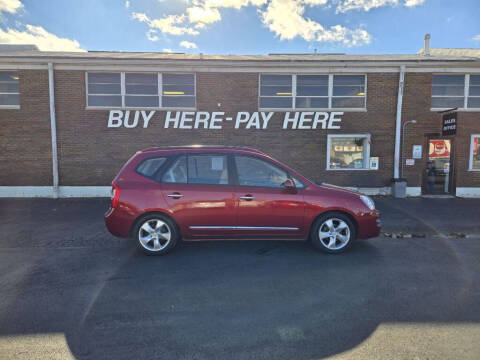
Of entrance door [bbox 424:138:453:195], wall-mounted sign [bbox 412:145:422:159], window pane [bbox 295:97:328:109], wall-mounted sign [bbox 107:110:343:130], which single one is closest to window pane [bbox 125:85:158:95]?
wall-mounted sign [bbox 107:110:343:130]

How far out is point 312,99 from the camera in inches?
427

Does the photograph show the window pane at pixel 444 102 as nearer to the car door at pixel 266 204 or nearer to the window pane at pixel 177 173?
the car door at pixel 266 204

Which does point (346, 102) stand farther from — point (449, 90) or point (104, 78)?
point (104, 78)

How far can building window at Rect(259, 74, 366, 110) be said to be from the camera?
10773mm

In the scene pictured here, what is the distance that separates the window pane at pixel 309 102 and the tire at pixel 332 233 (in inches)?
276

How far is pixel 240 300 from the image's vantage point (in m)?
3.31

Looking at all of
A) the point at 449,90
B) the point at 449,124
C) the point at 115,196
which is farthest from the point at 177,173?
the point at 449,90

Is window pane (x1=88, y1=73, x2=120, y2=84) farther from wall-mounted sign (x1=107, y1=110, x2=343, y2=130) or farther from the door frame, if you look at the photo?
the door frame

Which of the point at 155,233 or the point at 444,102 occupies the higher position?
the point at 444,102

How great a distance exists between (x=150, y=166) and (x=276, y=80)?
757 cm

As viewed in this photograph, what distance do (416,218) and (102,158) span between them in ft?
34.5

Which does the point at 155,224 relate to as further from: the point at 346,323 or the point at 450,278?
the point at 450,278

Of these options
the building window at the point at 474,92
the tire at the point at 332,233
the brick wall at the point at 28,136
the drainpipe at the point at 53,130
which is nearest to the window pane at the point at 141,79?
the drainpipe at the point at 53,130

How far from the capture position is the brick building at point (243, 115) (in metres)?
10.3
